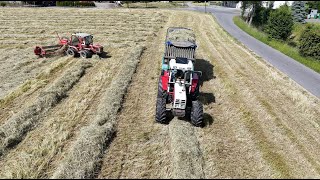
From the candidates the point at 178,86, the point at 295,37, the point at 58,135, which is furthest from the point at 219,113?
the point at 295,37

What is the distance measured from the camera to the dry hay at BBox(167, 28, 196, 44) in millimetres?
18406

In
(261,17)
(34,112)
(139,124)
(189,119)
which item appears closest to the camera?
(139,124)

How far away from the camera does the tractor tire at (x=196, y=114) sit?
1166cm

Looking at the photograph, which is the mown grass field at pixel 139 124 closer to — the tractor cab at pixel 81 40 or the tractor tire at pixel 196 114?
the tractor tire at pixel 196 114

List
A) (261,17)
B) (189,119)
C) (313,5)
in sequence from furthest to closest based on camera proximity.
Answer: (313,5) → (261,17) → (189,119)

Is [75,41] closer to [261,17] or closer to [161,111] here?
[161,111]

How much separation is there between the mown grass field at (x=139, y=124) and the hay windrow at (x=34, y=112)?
38 millimetres

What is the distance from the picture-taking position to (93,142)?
998 cm

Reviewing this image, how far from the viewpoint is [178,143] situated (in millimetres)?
10406

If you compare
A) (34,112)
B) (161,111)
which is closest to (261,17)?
(161,111)

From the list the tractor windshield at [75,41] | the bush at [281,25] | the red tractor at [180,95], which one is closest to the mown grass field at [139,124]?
the red tractor at [180,95]

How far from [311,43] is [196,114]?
19137mm

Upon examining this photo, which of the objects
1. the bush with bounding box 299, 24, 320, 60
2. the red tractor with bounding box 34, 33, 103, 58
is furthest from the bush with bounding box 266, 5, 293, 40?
the red tractor with bounding box 34, 33, 103, 58

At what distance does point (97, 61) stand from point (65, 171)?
12723 mm
